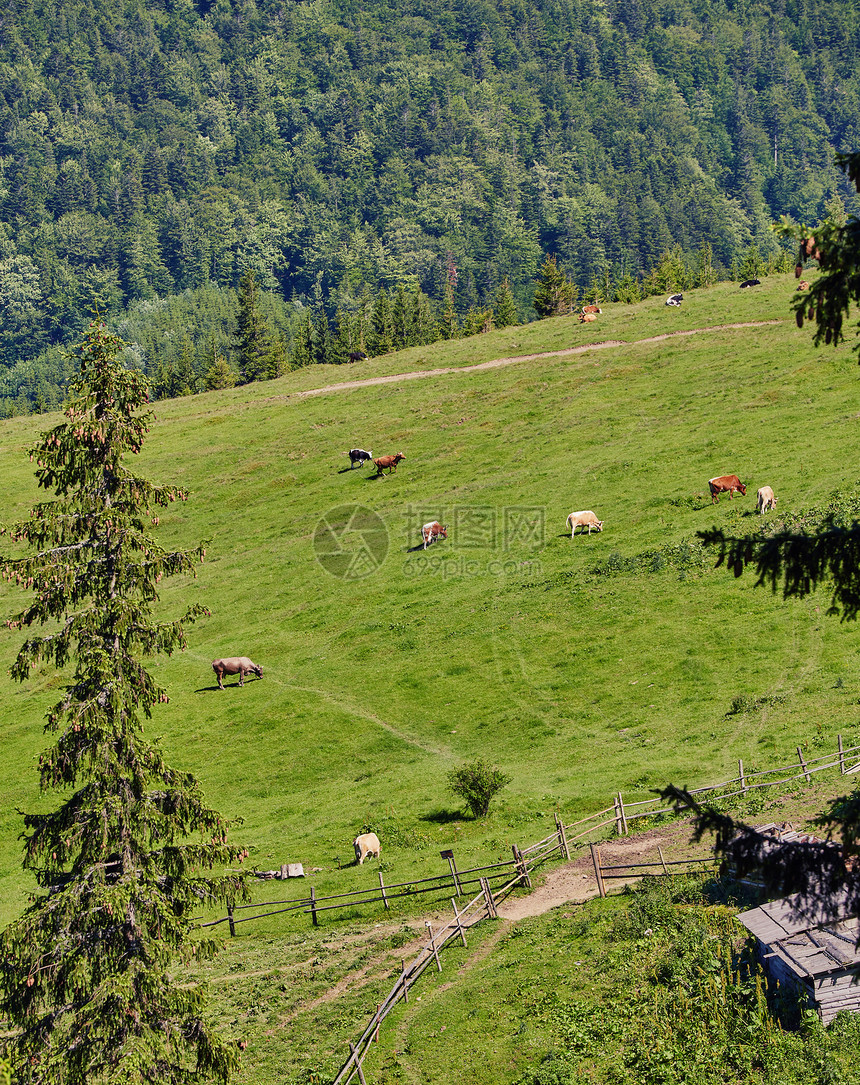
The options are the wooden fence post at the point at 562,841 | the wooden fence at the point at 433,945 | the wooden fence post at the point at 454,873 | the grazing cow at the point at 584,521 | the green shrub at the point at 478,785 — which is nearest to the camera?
the wooden fence at the point at 433,945

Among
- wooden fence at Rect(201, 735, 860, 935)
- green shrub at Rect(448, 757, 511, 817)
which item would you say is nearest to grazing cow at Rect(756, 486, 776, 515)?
wooden fence at Rect(201, 735, 860, 935)

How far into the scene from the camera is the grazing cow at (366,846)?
3303 centimetres

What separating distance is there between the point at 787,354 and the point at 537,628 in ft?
113

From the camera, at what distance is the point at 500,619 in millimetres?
47469

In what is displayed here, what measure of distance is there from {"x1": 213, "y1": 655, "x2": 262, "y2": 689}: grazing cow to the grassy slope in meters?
0.74

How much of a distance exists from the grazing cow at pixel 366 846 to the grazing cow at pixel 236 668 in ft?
51.0

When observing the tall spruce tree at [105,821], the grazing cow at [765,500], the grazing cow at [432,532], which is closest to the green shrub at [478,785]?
the tall spruce tree at [105,821]

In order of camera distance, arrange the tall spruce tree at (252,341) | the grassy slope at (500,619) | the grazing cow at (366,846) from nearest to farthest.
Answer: the grazing cow at (366,846) → the grassy slope at (500,619) → the tall spruce tree at (252,341)

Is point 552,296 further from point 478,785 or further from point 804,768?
point 804,768

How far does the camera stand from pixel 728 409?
63.3 metres

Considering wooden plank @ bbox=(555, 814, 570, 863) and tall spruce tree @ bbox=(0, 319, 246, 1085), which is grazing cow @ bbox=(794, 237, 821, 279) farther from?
wooden plank @ bbox=(555, 814, 570, 863)

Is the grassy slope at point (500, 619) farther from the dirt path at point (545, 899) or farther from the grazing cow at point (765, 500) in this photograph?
the dirt path at point (545, 899)

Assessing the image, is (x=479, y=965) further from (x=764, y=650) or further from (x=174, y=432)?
(x=174, y=432)

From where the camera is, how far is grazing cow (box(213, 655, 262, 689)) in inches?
1859
